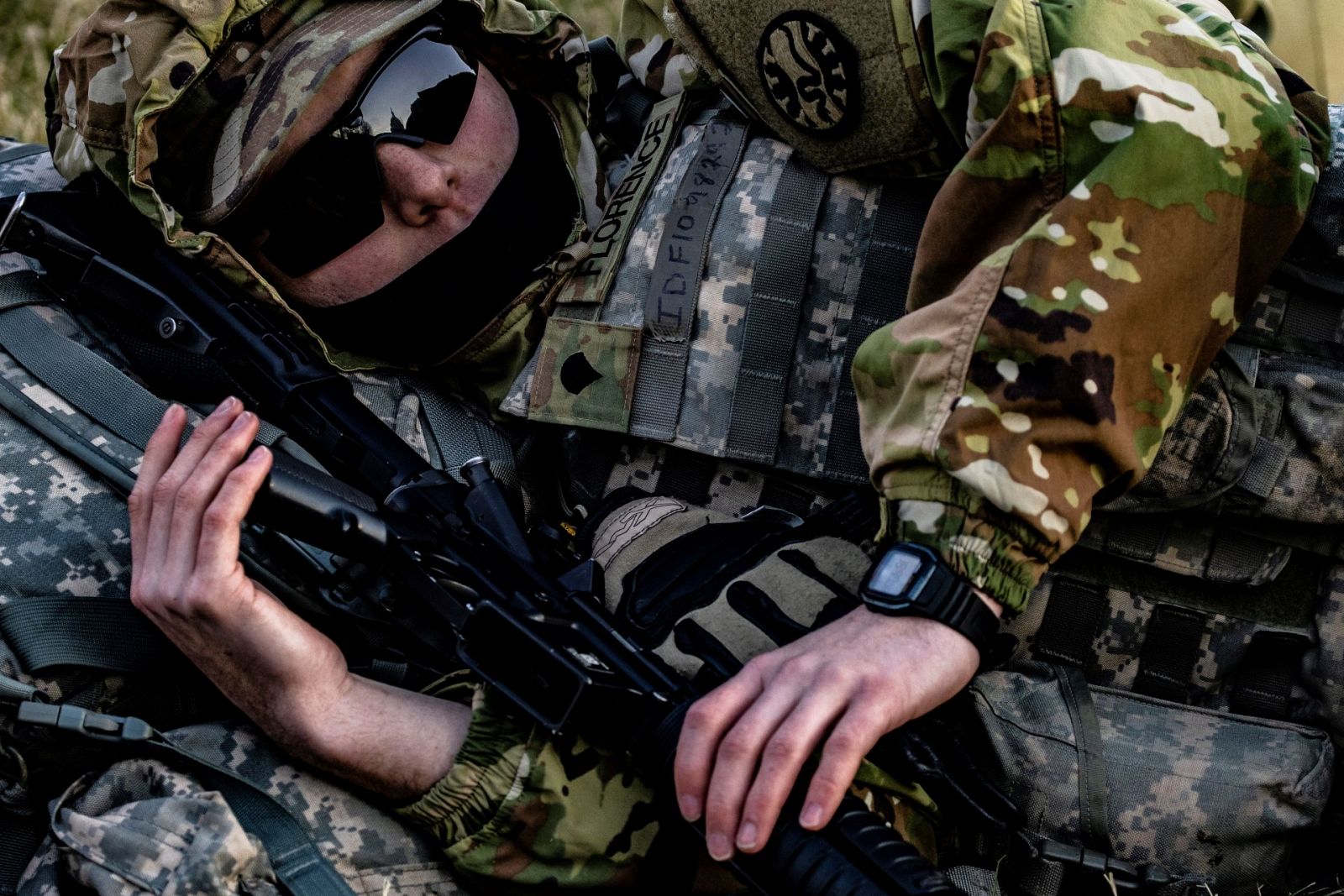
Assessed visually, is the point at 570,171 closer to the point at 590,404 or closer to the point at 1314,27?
the point at 590,404

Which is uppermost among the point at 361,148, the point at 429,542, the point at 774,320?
the point at 361,148

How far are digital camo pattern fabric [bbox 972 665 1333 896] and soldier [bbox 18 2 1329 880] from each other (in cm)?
43

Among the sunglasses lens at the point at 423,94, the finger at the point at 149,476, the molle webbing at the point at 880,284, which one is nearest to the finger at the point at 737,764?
the molle webbing at the point at 880,284

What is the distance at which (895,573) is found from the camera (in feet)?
6.16

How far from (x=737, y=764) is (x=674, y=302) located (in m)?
1.14

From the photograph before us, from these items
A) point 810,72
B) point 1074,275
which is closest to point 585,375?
point 810,72

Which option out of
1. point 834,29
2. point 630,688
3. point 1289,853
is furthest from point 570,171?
point 1289,853

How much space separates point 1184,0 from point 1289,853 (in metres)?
1.61

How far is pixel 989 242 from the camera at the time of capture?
6.86 feet

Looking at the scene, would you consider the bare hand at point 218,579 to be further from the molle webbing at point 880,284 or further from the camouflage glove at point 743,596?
the molle webbing at point 880,284

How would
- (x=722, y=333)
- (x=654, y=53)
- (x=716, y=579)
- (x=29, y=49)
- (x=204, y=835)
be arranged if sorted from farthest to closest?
(x=29, y=49) → (x=654, y=53) → (x=722, y=333) → (x=716, y=579) → (x=204, y=835)

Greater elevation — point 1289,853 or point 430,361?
point 430,361

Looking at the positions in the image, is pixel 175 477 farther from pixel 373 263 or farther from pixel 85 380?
pixel 373 263

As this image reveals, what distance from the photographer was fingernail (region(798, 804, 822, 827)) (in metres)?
1.68
